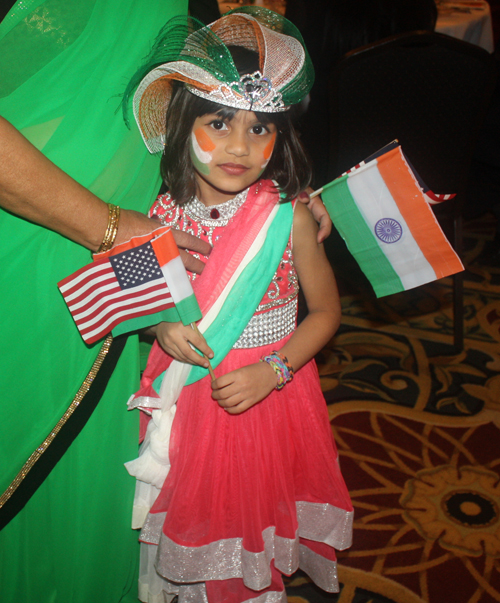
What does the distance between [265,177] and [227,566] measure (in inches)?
32.8

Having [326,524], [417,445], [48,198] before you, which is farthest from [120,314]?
[417,445]

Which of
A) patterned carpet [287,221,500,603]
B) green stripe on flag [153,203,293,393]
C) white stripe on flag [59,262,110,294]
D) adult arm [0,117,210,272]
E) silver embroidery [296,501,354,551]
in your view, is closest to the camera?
adult arm [0,117,210,272]

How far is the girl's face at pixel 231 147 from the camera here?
3.13 feet

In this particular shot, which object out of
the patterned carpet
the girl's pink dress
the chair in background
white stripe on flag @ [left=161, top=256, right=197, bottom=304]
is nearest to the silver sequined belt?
the girl's pink dress

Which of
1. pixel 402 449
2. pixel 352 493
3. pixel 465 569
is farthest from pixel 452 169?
pixel 465 569

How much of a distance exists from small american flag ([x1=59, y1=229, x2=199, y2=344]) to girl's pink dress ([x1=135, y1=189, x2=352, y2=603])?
0.25 metres

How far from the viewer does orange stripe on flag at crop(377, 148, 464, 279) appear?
1034 millimetres

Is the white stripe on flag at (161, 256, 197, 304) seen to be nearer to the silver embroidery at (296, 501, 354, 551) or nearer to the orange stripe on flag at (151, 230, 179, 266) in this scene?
the orange stripe on flag at (151, 230, 179, 266)

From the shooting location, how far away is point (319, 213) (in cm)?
A: 114

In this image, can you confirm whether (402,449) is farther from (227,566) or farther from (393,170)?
(393,170)

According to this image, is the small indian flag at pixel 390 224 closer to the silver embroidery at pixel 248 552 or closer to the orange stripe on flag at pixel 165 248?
the orange stripe on flag at pixel 165 248

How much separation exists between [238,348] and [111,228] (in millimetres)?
402

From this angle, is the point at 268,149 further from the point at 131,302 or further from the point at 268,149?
the point at 131,302

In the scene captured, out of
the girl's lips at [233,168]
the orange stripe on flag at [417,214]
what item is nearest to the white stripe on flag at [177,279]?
the girl's lips at [233,168]
